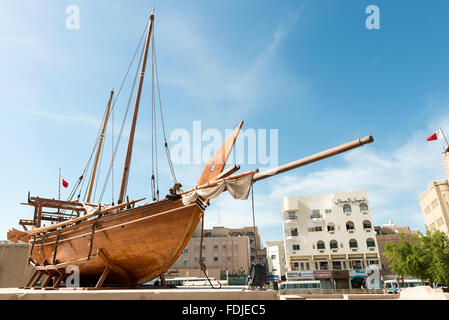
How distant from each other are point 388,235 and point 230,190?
4573 centimetres

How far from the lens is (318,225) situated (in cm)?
4275

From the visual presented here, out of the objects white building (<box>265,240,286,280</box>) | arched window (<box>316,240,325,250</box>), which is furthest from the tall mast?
white building (<box>265,240,286,280</box>)

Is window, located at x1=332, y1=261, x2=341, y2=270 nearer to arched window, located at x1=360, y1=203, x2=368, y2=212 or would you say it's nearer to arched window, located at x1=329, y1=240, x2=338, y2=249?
arched window, located at x1=329, y1=240, x2=338, y2=249

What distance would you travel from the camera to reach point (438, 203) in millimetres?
38281

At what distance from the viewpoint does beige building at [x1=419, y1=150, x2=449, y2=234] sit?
120 ft

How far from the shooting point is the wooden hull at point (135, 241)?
995 cm

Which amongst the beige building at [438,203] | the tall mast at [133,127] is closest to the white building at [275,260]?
the beige building at [438,203]

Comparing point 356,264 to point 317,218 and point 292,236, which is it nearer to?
point 317,218

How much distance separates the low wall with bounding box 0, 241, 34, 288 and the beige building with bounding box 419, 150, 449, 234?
47.6 m

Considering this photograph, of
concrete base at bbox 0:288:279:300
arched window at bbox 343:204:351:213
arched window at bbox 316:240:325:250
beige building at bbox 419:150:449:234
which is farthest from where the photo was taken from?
arched window at bbox 343:204:351:213
